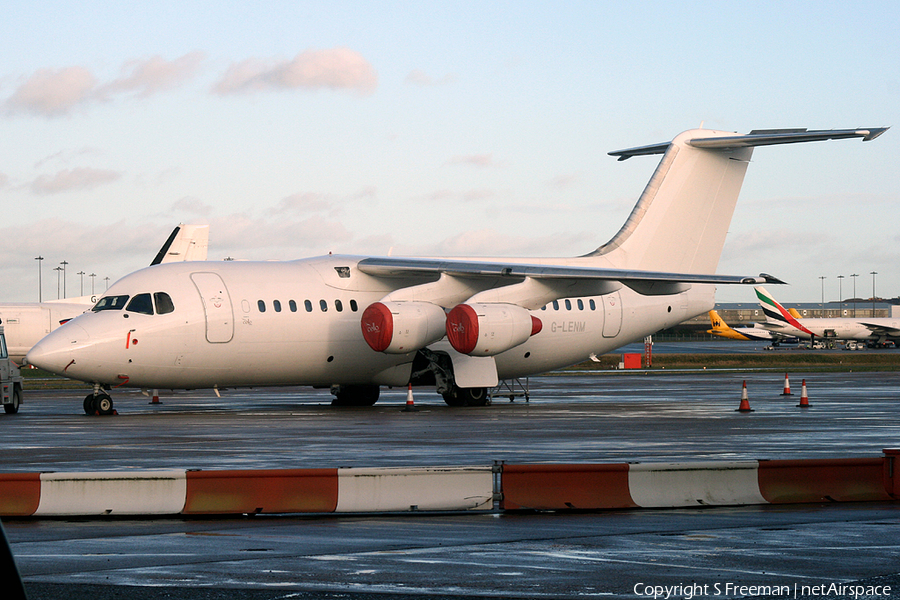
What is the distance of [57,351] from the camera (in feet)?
80.5

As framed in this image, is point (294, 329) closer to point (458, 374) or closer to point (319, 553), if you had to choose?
point (458, 374)

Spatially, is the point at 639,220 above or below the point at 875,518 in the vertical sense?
above

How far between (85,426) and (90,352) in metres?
2.85

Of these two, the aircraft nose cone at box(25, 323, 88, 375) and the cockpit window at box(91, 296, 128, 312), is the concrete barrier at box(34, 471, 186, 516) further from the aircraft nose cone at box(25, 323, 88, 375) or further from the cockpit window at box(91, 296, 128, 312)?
the cockpit window at box(91, 296, 128, 312)

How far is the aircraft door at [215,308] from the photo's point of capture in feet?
86.6

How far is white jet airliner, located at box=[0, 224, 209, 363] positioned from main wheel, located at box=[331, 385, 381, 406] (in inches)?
1042

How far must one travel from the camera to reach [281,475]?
11.0 metres

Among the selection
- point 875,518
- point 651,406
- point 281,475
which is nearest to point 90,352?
point 651,406

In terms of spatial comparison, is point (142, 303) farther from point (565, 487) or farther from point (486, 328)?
point (565, 487)

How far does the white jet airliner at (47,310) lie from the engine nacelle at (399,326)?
98.9 feet

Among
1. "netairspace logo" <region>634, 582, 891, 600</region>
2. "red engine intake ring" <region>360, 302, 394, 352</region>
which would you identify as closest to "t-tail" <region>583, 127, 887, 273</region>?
"red engine intake ring" <region>360, 302, 394, 352</region>

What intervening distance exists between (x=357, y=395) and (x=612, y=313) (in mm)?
7710

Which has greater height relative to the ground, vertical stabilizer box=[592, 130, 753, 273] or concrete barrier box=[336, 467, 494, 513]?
vertical stabilizer box=[592, 130, 753, 273]

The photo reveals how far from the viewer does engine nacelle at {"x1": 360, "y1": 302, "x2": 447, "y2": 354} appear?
2741 centimetres
